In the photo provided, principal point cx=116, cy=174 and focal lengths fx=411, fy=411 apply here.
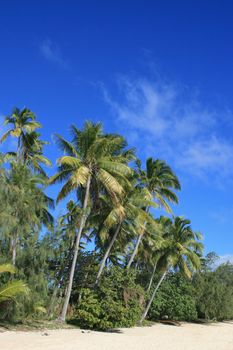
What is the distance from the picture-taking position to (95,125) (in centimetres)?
2489

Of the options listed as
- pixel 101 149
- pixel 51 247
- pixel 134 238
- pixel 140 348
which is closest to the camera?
pixel 140 348

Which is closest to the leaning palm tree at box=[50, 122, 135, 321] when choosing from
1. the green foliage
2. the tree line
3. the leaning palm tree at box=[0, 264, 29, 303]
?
the tree line

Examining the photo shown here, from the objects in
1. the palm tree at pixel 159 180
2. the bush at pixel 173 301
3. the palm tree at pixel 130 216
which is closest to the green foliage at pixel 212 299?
the bush at pixel 173 301

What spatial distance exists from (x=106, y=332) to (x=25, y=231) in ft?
21.6

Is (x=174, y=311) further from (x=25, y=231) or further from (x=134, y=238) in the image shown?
(x=25, y=231)

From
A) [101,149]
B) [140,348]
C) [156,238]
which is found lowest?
[140,348]

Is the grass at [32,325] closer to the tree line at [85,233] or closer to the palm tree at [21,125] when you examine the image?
the tree line at [85,233]

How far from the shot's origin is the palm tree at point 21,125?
95.3 feet

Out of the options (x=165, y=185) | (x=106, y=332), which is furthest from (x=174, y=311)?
(x=106, y=332)

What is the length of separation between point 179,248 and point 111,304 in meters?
12.0

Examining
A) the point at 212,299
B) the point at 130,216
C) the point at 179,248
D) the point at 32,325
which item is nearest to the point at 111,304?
the point at 32,325

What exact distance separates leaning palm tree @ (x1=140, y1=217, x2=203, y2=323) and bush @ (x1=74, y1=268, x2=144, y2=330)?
26.7ft

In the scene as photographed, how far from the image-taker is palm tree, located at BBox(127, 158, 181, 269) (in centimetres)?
3180

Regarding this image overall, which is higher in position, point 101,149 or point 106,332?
point 101,149
